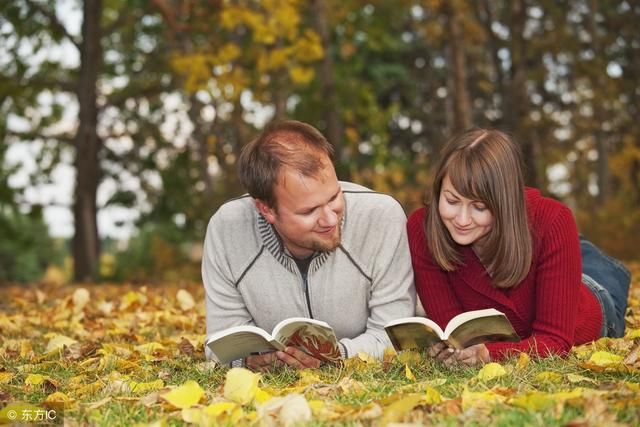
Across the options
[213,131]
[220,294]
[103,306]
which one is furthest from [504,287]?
[213,131]

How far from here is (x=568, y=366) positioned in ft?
11.4

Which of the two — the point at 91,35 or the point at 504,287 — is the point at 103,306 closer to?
the point at 504,287

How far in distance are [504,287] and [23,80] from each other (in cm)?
1199

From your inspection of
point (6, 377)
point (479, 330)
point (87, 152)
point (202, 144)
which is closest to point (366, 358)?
point (479, 330)

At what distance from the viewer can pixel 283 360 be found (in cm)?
371

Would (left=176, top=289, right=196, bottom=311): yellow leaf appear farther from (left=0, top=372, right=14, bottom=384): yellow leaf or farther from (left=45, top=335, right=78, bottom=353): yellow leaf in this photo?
(left=0, top=372, right=14, bottom=384): yellow leaf

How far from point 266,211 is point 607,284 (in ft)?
7.14

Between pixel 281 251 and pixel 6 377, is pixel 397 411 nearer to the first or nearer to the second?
pixel 281 251

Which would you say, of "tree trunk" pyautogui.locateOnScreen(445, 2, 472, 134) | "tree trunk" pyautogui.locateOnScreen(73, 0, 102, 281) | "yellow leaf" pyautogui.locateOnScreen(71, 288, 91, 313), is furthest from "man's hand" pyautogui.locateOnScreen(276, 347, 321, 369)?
"tree trunk" pyautogui.locateOnScreen(73, 0, 102, 281)

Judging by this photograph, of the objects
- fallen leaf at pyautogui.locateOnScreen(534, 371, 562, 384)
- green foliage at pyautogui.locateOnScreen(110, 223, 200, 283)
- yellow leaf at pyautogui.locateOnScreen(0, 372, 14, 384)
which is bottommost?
green foliage at pyautogui.locateOnScreen(110, 223, 200, 283)

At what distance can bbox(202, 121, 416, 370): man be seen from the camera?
12.5ft

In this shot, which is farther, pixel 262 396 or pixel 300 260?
pixel 300 260

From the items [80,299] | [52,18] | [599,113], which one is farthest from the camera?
[599,113]

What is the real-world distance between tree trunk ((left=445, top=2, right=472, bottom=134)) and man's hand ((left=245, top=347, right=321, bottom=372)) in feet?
28.5
